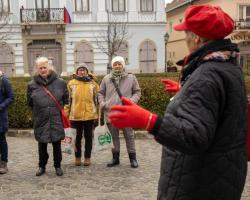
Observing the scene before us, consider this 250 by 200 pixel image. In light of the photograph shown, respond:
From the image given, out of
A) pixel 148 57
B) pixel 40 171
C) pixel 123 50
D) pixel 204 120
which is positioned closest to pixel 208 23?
pixel 204 120

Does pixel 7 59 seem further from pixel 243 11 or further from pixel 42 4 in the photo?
pixel 243 11

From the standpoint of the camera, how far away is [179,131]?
Answer: 1.97 meters

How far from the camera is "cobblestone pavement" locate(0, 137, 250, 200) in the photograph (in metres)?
5.47

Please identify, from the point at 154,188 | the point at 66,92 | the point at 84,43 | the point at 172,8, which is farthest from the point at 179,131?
the point at 172,8

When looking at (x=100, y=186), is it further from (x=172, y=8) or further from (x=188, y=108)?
(x=172, y=8)

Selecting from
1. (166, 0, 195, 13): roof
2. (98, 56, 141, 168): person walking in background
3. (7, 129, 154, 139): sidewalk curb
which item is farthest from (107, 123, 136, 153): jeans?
(166, 0, 195, 13): roof

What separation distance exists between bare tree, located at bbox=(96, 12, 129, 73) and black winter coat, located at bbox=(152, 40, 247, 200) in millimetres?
26162

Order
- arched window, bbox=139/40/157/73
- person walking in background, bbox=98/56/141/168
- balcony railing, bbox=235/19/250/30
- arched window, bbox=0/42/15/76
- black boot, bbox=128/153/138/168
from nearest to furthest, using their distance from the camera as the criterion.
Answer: person walking in background, bbox=98/56/141/168
black boot, bbox=128/153/138/168
arched window, bbox=0/42/15/76
arched window, bbox=139/40/157/73
balcony railing, bbox=235/19/250/30

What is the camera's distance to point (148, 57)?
2980 centimetres

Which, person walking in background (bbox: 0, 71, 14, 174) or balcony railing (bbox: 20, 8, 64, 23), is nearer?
person walking in background (bbox: 0, 71, 14, 174)

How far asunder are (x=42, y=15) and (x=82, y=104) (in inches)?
903

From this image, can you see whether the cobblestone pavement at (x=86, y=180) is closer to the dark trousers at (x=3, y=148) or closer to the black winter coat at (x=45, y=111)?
the dark trousers at (x=3, y=148)

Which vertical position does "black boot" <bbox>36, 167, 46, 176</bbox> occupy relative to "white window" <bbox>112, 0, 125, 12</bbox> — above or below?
below

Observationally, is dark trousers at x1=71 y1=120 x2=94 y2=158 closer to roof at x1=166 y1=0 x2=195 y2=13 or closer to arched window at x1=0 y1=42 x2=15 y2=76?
arched window at x1=0 y1=42 x2=15 y2=76
